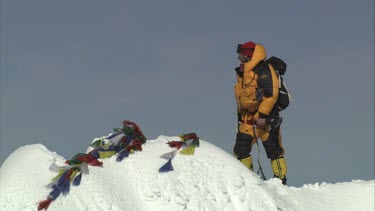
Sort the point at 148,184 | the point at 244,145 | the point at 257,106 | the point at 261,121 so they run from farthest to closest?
the point at 244,145 → the point at 257,106 → the point at 261,121 → the point at 148,184

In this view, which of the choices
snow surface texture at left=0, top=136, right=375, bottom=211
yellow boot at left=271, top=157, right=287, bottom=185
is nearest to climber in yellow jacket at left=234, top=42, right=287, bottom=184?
yellow boot at left=271, top=157, right=287, bottom=185

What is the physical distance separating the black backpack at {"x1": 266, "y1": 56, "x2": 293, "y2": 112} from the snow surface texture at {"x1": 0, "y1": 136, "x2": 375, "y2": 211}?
2.31 m

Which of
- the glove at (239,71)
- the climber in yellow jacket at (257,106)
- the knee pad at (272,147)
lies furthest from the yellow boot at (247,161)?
the glove at (239,71)

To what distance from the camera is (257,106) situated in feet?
28.4

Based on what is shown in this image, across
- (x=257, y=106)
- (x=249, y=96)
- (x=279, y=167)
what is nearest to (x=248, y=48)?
(x=249, y=96)

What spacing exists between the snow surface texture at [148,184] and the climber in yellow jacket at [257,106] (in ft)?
6.72

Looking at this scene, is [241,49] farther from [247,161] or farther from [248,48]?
[247,161]

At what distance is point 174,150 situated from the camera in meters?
6.37

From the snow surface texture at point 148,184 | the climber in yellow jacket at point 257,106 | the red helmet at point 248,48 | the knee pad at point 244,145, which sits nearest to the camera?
the snow surface texture at point 148,184

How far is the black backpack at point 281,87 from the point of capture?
341 inches

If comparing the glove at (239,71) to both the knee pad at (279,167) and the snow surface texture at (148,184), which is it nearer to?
the knee pad at (279,167)

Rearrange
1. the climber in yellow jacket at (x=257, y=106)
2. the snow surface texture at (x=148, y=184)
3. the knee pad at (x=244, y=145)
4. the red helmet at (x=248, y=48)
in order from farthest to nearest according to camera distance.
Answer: the knee pad at (x=244, y=145)
the red helmet at (x=248, y=48)
the climber in yellow jacket at (x=257, y=106)
the snow surface texture at (x=148, y=184)

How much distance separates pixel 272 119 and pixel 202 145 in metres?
2.30

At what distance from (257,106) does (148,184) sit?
3256mm
